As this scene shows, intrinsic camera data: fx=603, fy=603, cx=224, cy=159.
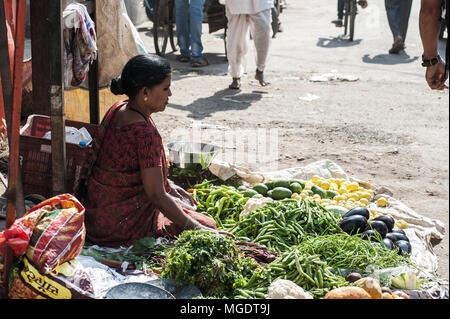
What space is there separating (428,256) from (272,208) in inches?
42.6

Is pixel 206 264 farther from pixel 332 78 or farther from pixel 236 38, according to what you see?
pixel 332 78

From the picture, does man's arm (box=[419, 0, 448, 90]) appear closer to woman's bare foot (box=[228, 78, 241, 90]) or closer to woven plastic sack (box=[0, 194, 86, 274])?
woven plastic sack (box=[0, 194, 86, 274])

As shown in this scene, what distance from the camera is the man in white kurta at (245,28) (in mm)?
8086

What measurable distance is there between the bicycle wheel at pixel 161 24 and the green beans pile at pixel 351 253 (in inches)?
287

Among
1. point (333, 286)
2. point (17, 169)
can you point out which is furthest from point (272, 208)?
point (17, 169)

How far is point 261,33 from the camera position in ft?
27.1

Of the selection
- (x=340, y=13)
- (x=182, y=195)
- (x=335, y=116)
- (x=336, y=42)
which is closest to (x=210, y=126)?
(x=335, y=116)

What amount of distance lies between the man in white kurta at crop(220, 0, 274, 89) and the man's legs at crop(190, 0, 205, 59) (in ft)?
3.90

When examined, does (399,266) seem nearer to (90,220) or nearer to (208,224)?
(208,224)

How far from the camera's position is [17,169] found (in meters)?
2.86

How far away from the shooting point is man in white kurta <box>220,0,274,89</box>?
809cm

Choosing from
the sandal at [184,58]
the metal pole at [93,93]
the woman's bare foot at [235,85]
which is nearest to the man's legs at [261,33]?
the woman's bare foot at [235,85]

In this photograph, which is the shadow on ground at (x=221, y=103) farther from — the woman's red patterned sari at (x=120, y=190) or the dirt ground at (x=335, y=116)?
the woman's red patterned sari at (x=120, y=190)

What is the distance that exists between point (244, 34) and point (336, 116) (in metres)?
1.82
